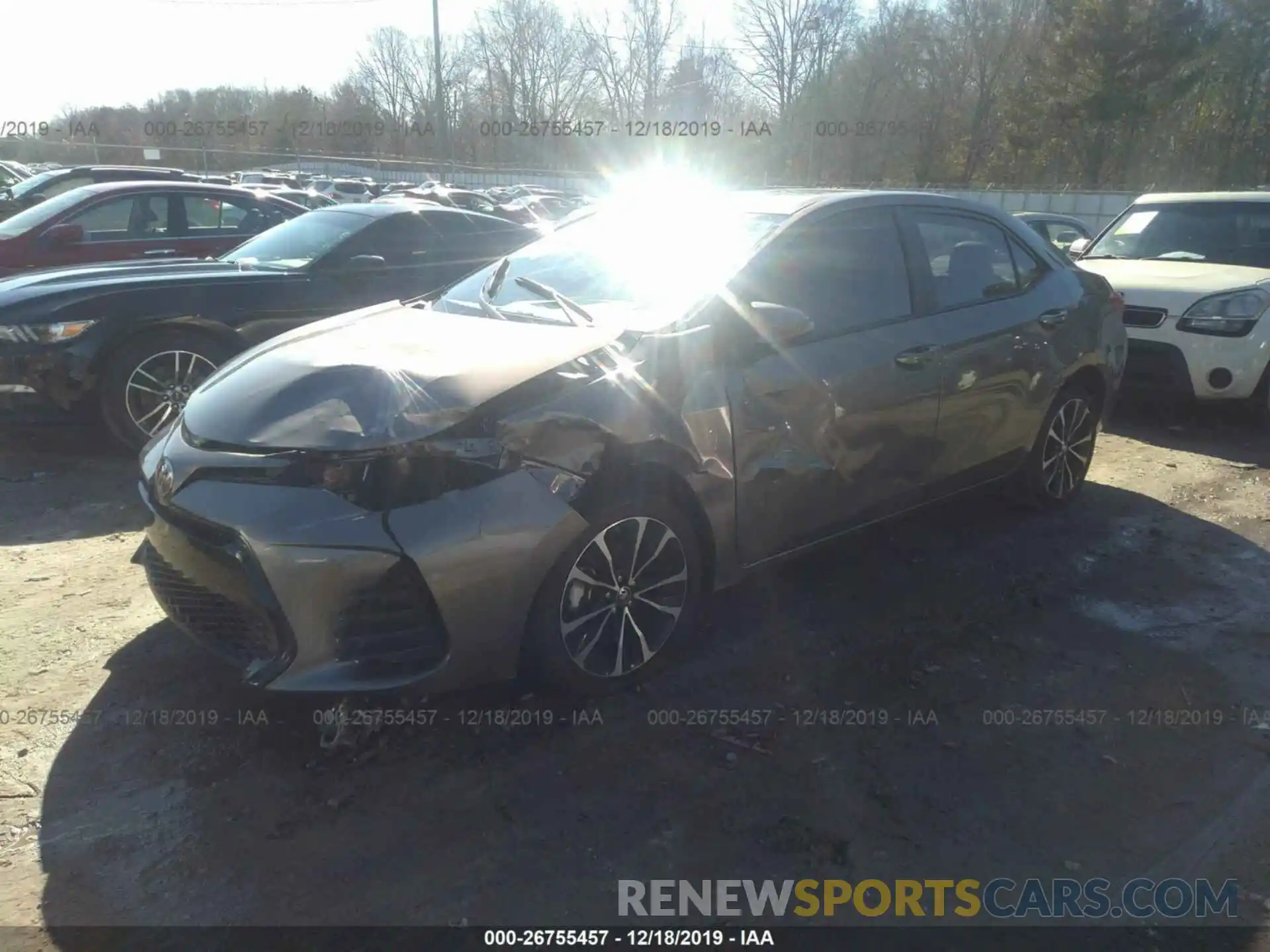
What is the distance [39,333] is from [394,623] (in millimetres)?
4071

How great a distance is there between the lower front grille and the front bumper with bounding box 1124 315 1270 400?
22.9 ft

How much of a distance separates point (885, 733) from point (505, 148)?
6512 centimetres

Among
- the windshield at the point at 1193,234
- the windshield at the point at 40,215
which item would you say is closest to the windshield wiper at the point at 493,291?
the windshield at the point at 40,215

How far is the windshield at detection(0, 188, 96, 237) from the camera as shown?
8469 mm

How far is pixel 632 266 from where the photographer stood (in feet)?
13.0

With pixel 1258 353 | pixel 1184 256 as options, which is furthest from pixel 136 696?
pixel 1184 256

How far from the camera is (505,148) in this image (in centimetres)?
6338

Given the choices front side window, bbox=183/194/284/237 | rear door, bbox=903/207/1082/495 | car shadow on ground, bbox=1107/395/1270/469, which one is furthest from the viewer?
front side window, bbox=183/194/284/237

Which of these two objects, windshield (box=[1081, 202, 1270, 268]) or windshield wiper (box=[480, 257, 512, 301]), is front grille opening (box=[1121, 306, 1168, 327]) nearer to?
windshield (box=[1081, 202, 1270, 268])

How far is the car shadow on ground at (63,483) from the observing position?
478 centimetres

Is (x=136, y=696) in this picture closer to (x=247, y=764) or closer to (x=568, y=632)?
(x=247, y=764)

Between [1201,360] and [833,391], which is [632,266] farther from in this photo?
[1201,360]

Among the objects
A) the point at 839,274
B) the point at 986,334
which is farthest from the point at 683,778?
the point at 986,334

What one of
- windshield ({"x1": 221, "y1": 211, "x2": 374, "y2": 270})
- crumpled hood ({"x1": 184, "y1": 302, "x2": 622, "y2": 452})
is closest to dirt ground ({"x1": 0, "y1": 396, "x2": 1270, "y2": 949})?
crumpled hood ({"x1": 184, "y1": 302, "x2": 622, "y2": 452})
